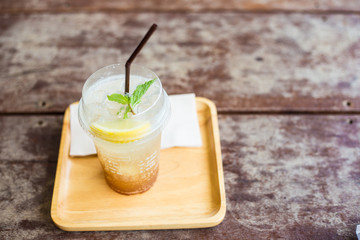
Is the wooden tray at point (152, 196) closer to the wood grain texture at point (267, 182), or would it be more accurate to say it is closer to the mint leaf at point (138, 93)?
the wood grain texture at point (267, 182)

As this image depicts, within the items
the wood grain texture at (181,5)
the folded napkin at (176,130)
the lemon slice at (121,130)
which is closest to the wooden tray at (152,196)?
the folded napkin at (176,130)

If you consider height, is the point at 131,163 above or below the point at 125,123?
below

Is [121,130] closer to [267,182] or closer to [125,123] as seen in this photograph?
[125,123]

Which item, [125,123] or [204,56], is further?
[204,56]

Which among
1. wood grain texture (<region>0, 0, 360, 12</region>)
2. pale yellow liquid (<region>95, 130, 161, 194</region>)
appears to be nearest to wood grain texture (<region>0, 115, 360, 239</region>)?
pale yellow liquid (<region>95, 130, 161, 194</region>)

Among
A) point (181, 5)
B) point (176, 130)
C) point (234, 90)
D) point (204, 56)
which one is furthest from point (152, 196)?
point (181, 5)
